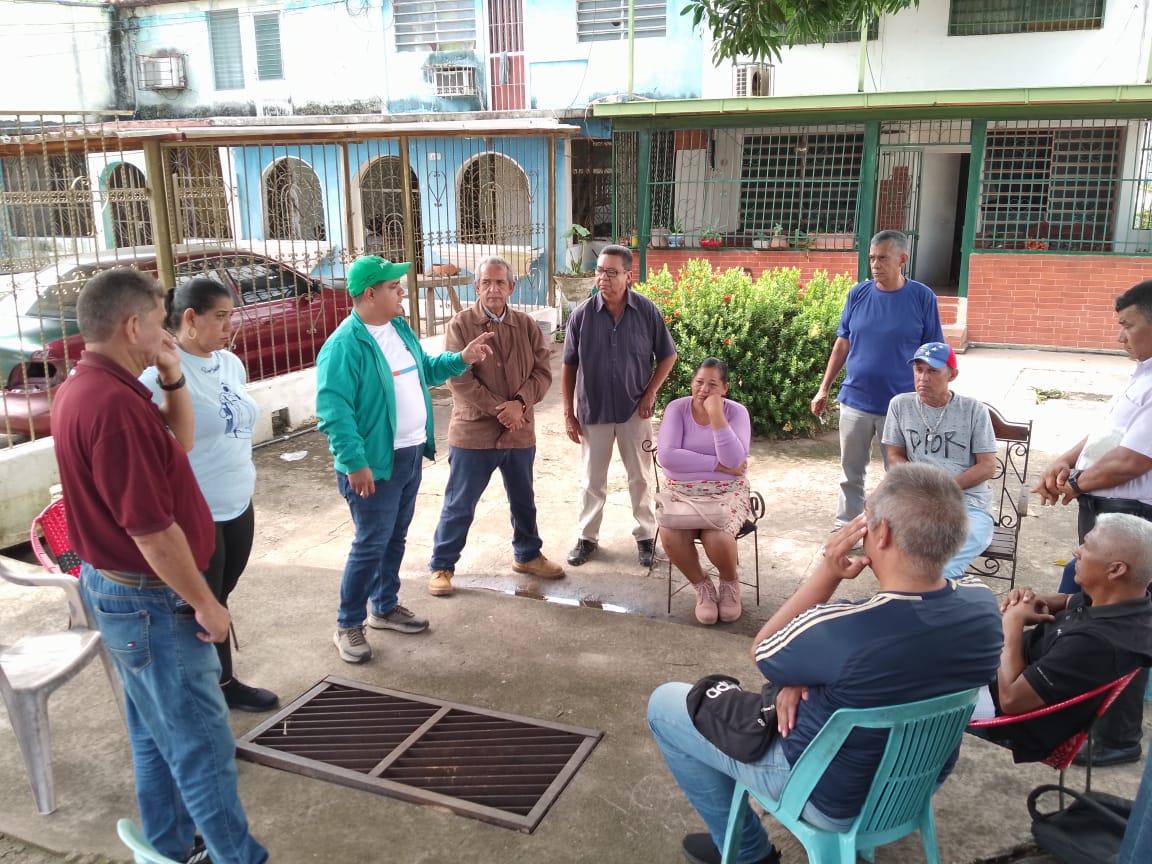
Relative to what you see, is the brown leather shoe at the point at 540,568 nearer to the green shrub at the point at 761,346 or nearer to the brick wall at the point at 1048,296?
the green shrub at the point at 761,346

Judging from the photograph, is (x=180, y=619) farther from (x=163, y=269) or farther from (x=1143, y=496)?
(x=163, y=269)

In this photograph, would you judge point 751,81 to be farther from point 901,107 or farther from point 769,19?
point 769,19

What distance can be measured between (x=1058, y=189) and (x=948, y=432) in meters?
10.3

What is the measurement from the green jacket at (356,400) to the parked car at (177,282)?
289cm

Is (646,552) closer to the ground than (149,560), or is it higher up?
closer to the ground

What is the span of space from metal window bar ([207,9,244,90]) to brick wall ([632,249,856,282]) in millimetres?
9744

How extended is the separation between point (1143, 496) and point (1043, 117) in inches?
394

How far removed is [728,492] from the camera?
15.9ft

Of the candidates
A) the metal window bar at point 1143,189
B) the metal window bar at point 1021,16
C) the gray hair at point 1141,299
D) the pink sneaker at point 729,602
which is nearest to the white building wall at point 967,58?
the metal window bar at point 1021,16

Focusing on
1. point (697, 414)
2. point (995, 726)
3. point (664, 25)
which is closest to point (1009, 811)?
point (995, 726)

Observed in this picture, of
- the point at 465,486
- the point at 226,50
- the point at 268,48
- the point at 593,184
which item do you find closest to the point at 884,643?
the point at 465,486

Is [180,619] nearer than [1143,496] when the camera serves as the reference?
Yes

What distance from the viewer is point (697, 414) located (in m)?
4.92

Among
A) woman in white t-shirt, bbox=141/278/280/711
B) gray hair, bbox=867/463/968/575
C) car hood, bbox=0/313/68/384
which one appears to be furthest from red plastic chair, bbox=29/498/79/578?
gray hair, bbox=867/463/968/575
